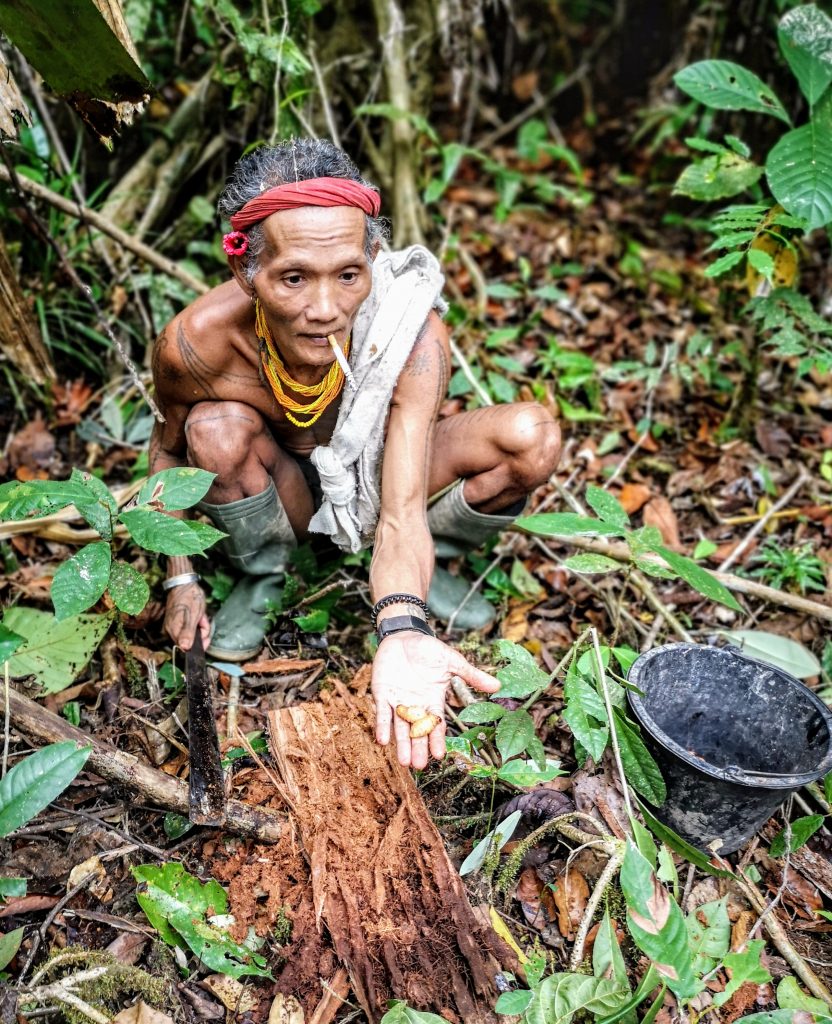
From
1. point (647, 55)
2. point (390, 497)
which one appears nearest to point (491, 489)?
point (390, 497)

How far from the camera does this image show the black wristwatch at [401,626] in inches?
91.7

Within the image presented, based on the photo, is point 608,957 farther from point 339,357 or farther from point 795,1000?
point 339,357

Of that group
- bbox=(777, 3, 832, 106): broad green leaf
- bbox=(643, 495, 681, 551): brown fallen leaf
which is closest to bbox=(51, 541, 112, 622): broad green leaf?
bbox=(643, 495, 681, 551): brown fallen leaf

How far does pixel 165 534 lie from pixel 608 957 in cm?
153

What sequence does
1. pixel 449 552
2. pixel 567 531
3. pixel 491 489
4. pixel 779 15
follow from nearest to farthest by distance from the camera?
1. pixel 567 531
2. pixel 491 489
3. pixel 449 552
4. pixel 779 15

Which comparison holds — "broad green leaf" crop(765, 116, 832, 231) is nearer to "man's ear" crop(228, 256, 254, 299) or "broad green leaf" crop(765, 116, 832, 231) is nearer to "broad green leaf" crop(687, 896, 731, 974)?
"man's ear" crop(228, 256, 254, 299)

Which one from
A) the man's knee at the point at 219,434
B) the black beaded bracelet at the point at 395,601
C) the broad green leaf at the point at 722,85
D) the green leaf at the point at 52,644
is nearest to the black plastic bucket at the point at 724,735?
the black beaded bracelet at the point at 395,601

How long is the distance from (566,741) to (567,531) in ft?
2.31

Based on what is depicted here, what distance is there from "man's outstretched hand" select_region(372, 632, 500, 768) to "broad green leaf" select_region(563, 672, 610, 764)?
0.75 feet

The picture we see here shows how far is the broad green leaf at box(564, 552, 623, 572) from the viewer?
8.17ft

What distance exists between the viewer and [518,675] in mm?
2271

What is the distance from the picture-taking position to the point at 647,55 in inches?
225

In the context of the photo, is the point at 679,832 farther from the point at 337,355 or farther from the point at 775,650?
the point at 337,355

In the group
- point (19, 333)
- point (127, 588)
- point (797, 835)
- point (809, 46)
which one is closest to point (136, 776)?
point (127, 588)
